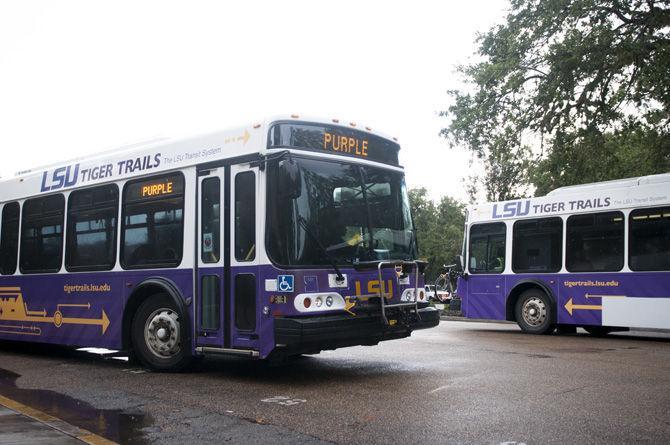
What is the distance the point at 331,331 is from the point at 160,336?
8.63 feet

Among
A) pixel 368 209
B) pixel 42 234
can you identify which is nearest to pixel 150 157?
pixel 42 234

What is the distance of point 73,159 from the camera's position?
36.7ft

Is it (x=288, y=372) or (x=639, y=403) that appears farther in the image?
(x=288, y=372)

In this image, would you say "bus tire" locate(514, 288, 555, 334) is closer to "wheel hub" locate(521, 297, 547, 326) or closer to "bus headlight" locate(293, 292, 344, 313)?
"wheel hub" locate(521, 297, 547, 326)

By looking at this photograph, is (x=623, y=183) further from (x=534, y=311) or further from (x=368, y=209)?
(x=368, y=209)

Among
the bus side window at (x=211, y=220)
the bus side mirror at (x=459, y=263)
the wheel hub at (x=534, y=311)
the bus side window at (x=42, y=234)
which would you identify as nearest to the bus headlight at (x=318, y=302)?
the bus side window at (x=211, y=220)

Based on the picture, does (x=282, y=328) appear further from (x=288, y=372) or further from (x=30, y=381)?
(x=30, y=381)

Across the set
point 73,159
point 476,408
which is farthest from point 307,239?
point 73,159

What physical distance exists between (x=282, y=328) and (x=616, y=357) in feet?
19.3

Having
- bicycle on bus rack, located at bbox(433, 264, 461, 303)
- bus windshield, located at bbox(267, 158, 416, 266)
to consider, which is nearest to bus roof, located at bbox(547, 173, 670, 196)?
bicycle on bus rack, located at bbox(433, 264, 461, 303)

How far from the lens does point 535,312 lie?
15.3 metres

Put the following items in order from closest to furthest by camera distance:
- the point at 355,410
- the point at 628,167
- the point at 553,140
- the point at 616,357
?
the point at 355,410 < the point at 616,357 < the point at 553,140 < the point at 628,167

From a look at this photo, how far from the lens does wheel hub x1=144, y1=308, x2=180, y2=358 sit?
895 cm

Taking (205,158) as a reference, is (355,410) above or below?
below
